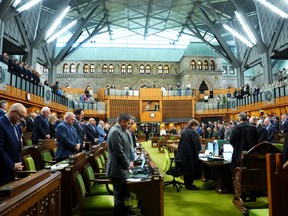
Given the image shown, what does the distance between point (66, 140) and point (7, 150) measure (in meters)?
1.64

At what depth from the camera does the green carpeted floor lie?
4.68 metres

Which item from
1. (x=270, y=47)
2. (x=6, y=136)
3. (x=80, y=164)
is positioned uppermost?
(x=270, y=47)

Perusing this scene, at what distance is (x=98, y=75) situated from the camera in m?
37.1

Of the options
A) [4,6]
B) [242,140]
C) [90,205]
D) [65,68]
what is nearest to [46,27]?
[4,6]

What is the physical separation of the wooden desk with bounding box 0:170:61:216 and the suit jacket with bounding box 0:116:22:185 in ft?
3.26

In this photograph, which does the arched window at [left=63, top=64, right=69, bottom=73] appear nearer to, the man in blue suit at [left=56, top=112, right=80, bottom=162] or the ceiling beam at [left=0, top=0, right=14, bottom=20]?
the ceiling beam at [left=0, top=0, right=14, bottom=20]

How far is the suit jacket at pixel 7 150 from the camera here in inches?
123

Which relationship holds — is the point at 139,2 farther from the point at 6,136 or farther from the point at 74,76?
the point at 6,136

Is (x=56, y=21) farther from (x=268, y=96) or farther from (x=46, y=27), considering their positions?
(x=268, y=96)

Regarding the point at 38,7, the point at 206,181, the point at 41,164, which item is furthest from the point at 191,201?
the point at 38,7

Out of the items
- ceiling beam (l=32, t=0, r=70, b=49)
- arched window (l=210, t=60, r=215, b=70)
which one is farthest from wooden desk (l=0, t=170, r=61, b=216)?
arched window (l=210, t=60, r=215, b=70)

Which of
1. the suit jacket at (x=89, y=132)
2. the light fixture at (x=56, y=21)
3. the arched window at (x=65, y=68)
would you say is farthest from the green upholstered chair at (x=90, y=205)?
the arched window at (x=65, y=68)

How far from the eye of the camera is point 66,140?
4.96 metres

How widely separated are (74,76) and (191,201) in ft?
110
